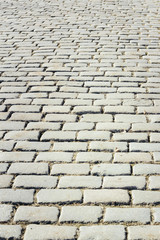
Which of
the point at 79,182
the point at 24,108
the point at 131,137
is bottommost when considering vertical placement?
the point at 24,108

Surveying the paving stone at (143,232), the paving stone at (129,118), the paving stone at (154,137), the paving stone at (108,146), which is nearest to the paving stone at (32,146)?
the paving stone at (108,146)

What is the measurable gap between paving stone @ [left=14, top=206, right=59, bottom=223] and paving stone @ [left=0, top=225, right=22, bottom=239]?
0.08 m

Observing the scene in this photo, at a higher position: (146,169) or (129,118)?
(146,169)

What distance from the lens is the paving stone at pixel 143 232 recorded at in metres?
2.55

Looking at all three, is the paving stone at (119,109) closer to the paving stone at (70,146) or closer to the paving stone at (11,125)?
the paving stone at (70,146)

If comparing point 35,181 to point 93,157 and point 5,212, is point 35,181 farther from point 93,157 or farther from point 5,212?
point 93,157

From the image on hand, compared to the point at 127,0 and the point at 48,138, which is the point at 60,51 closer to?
the point at 48,138

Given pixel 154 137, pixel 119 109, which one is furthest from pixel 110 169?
pixel 119 109

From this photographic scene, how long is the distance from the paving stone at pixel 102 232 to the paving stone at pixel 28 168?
30.9 inches

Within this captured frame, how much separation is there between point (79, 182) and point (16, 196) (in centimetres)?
50

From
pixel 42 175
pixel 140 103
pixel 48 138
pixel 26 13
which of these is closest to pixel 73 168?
pixel 42 175

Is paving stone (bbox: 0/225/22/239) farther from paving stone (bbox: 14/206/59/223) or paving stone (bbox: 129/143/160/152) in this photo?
paving stone (bbox: 129/143/160/152)

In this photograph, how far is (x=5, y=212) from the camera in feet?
9.21

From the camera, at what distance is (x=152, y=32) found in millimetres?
7488
